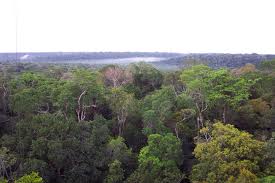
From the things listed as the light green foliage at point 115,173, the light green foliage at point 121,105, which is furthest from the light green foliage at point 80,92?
the light green foliage at point 115,173

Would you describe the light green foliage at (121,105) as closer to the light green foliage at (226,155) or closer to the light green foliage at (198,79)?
the light green foliage at (198,79)

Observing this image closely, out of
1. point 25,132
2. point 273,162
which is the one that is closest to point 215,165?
point 273,162

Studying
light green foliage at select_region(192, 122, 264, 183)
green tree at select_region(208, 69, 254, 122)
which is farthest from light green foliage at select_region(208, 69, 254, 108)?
light green foliage at select_region(192, 122, 264, 183)

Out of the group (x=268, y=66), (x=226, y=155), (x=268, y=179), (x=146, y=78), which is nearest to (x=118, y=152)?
(x=226, y=155)

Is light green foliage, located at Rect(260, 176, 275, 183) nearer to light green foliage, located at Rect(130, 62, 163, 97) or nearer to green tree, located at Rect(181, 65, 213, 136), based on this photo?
green tree, located at Rect(181, 65, 213, 136)

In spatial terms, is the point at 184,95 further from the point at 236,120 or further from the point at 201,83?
the point at 236,120

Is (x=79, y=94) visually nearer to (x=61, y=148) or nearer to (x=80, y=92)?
(x=80, y=92)
